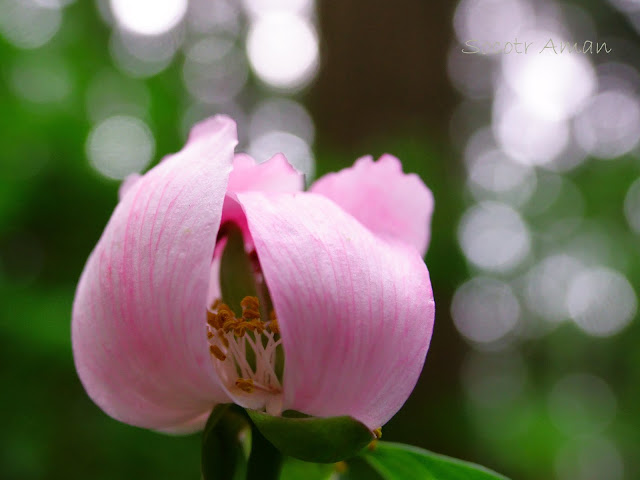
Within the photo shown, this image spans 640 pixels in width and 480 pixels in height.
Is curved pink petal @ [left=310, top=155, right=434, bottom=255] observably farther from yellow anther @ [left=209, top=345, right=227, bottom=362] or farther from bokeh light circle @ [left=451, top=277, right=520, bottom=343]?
bokeh light circle @ [left=451, top=277, right=520, bottom=343]

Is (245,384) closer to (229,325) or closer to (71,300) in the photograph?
(229,325)

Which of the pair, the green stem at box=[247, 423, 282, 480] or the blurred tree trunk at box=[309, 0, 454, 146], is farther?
the blurred tree trunk at box=[309, 0, 454, 146]

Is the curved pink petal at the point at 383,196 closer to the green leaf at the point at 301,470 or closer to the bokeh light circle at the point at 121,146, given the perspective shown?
the green leaf at the point at 301,470

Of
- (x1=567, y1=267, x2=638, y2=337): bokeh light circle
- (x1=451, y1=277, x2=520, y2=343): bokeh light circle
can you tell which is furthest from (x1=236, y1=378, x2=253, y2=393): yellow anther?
(x1=567, y1=267, x2=638, y2=337): bokeh light circle

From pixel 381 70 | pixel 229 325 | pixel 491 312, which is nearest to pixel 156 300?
pixel 229 325

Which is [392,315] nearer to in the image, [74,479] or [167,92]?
[74,479]

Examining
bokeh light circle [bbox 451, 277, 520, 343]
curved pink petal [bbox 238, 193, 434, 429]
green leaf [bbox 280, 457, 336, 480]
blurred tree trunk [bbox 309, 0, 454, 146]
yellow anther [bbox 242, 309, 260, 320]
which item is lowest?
bokeh light circle [bbox 451, 277, 520, 343]

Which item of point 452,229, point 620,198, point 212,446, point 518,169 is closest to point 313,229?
point 212,446
